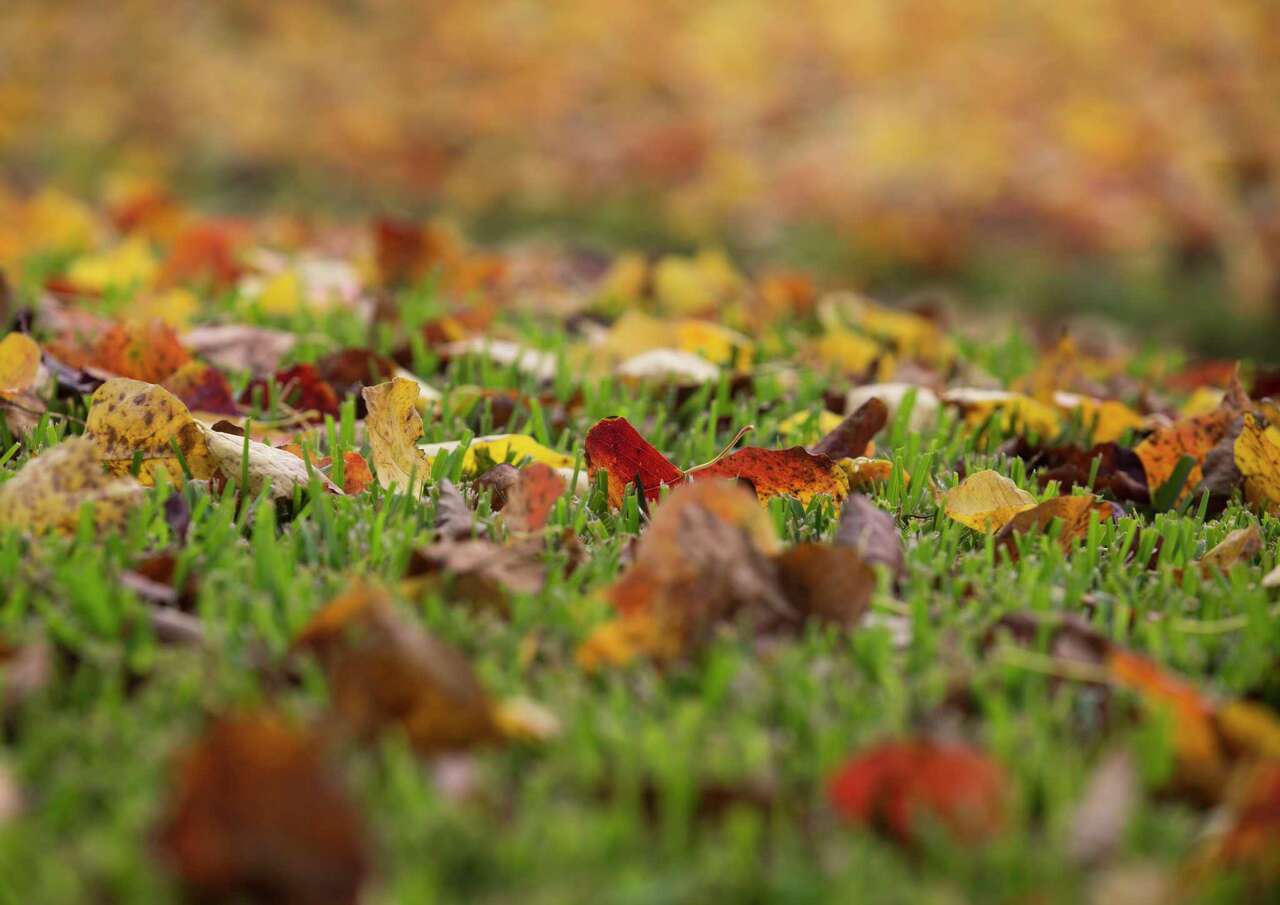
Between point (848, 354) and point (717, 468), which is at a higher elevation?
point (717, 468)

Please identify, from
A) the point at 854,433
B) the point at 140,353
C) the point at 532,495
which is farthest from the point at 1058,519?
the point at 140,353

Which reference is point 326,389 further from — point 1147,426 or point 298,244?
point 298,244

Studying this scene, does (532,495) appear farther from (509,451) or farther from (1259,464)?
(1259,464)

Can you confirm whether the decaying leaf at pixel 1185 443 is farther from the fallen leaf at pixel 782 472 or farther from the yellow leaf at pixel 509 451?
the yellow leaf at pixel 509 451

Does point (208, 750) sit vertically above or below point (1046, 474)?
above

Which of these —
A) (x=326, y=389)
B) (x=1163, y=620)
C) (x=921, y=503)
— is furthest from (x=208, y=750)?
(x=326, y=389)

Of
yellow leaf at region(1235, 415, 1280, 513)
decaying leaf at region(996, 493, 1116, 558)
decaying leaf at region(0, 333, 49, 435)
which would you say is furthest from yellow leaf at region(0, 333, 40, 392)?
yellow leaf at region(1235, 415, 1280, 513)
